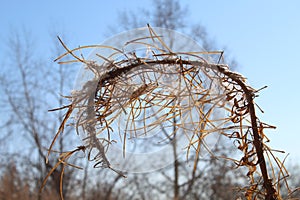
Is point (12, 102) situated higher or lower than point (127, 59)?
higher

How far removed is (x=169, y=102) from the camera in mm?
587

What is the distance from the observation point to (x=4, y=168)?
4730 mm

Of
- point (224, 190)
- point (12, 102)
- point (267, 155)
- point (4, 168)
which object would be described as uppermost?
point (12, 102)

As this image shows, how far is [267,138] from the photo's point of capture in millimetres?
552

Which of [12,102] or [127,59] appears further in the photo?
[12,102]

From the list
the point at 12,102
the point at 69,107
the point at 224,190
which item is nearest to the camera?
the point at 69,107

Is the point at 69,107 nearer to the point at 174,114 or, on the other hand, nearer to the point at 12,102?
the point at 174,114

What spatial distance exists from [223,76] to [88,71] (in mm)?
167

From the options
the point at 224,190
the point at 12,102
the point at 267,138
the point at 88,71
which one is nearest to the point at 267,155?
the point at 267,138

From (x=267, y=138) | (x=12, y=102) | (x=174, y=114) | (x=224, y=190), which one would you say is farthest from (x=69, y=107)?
(x=12, y=102)

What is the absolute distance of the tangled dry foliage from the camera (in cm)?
52

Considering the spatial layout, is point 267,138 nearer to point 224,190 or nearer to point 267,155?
point 267,155

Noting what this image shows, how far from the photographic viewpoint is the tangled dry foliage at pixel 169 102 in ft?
1.72

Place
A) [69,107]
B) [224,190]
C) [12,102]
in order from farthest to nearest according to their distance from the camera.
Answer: [12,102] < [224,190] < [69,107]
